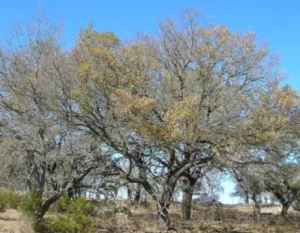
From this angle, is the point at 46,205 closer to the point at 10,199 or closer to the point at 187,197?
the point at 10,199

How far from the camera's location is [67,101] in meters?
15.3

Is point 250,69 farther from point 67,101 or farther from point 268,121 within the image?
point 67,101

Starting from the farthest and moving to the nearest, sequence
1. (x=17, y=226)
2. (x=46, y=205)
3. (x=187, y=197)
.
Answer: (x=187, y=197) → (x=46, y=205) → (x=17, y=226)

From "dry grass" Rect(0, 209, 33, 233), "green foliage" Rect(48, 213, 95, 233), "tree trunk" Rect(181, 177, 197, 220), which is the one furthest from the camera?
"tree trunk" Rect(181, 177, 197, 220)

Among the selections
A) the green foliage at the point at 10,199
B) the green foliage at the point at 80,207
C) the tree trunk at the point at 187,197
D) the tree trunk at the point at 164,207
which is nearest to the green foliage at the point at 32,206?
the green foliage at the point at 80,207

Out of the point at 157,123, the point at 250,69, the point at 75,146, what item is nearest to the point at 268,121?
the point at 250,69

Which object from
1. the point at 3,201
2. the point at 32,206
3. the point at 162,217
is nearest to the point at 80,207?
the point at 32,206

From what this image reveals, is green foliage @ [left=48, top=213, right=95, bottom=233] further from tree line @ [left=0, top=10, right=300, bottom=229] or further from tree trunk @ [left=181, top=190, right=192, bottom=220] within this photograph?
tree trunk @ [left=181, top=190, right=192, bottom=220]

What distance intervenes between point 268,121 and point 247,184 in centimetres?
755

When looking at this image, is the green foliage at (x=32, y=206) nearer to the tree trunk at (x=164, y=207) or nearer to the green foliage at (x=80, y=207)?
the green foliage at (x=80, y=207)

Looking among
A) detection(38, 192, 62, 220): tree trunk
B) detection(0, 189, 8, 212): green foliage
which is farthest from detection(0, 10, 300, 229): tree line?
detection(0, 189, 8, 212): green foliage

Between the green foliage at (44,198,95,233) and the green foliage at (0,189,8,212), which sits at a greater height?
the green foliage at (0,189,8,212)

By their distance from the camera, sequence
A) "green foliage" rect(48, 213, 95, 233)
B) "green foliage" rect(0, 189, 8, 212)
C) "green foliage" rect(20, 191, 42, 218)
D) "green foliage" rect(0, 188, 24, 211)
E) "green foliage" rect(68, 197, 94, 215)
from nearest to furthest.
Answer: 1. "green foliage" rect(48, 213, 95, 233)
2. "green foliage" rect(68, 197, 94, 215)
3. "green foliage" rect(20, 191, 42, 218)
4. "green foliage" rect(0, 189, 8, 212)
5. "green foliage" rect(0, 188, 24, 211)

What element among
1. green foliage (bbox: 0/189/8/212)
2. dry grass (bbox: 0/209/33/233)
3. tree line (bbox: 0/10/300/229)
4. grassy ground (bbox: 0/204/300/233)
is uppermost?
tree line (bbox: 0/10/300/229)
